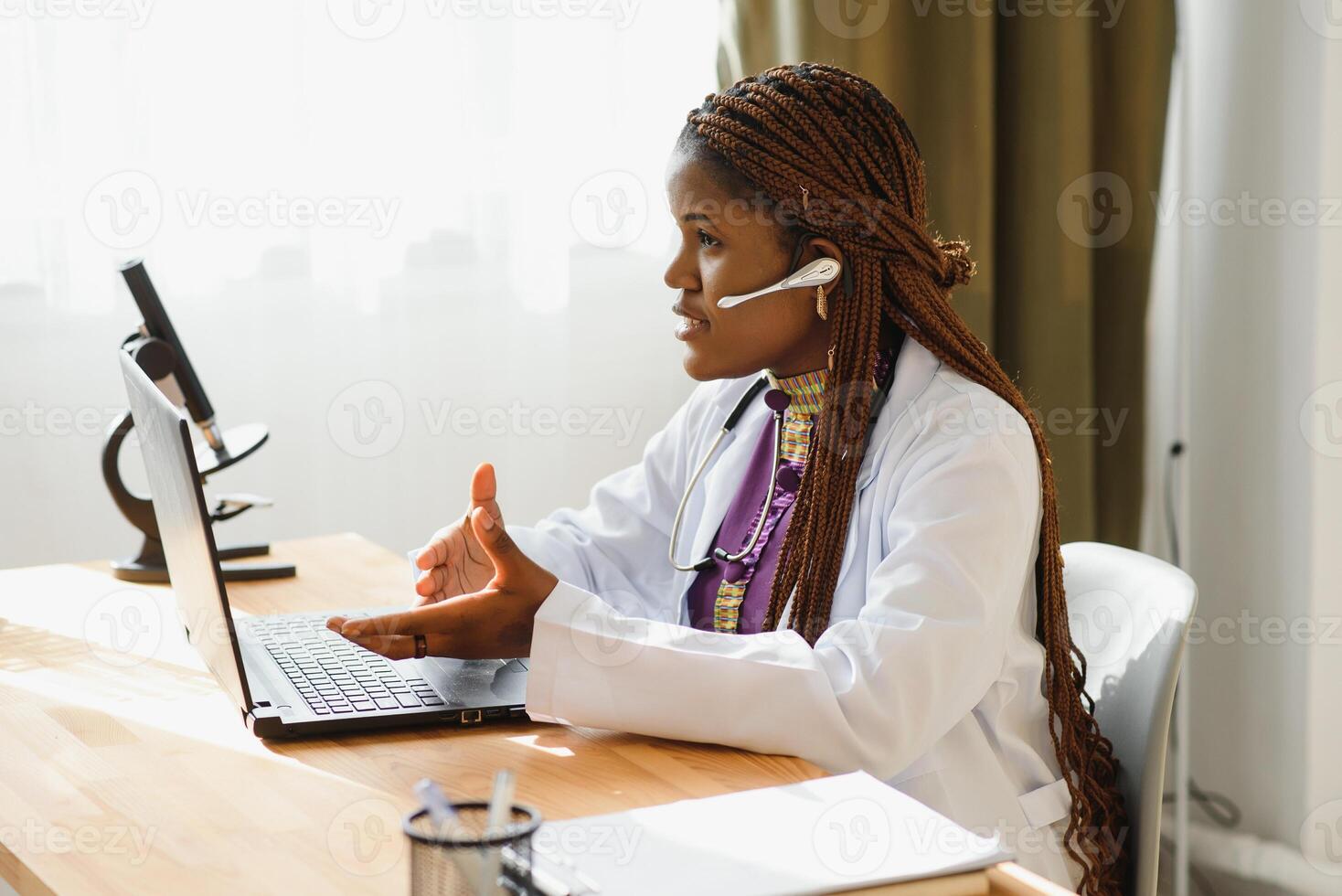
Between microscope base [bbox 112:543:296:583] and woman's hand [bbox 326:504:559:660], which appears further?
microscope base [bbox 112:543:296:583]

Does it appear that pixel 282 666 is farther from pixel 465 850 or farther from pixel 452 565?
pixel 465 850

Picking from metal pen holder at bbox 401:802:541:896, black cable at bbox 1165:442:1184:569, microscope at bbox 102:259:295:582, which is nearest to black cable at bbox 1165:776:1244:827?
black cable at bbox 1165:442:1184:569

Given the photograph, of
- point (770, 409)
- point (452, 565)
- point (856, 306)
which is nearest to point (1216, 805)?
point (770, 409)

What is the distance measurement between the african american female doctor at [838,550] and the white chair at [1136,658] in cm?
3

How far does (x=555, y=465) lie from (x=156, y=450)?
1.22 m

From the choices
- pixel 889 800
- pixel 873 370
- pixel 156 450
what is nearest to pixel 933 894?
pixel 889 800

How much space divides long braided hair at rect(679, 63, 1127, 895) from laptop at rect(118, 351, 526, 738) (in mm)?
330

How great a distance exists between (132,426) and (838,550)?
104 centimetres

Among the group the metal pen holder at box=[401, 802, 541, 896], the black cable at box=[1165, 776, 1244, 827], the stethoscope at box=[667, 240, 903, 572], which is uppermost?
the stethoscope at box=[667, 240, 903, 572]

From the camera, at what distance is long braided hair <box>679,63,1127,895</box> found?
1323 millimetres

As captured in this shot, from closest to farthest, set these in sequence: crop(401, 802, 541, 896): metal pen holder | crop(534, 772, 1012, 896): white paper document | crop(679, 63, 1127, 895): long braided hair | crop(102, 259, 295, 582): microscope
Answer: crop(401, 802, 541, 896): metal pen holder, crop(534, 772, 1012, 896): white paper document, crop(679, 63, 1127, 895): long braided hair, crop(102, 259, 295, 582): microscope

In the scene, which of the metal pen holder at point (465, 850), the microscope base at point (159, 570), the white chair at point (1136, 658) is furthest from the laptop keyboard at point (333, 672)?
the white chair at point (1136, 658)

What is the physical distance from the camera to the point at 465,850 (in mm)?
705

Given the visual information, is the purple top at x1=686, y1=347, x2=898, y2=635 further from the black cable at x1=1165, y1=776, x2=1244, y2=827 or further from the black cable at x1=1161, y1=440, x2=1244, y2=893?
the black cable at x1=1165, y1=776, x2=1244, y2=827
